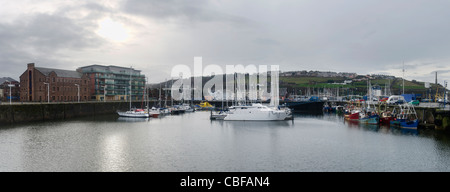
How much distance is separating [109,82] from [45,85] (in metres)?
31.7

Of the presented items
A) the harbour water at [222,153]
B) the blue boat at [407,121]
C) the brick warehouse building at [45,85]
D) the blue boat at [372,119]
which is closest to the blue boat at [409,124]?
the blue boat at [407,121]

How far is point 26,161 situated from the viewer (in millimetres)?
26375

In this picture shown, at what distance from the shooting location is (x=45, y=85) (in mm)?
99000

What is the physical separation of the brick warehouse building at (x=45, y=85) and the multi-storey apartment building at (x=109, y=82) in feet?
44.1

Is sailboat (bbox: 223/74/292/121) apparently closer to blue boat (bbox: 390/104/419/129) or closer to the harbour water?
blue boat (bbox: 390/104/419/129)

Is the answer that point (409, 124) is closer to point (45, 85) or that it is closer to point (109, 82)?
point (45, 85)

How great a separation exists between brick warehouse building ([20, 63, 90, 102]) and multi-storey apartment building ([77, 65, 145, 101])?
13446 millimetres

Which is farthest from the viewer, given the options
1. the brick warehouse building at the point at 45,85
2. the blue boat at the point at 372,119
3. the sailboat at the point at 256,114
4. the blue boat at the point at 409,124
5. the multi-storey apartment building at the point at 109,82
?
the multi-storey apartment building at the point at 109,82

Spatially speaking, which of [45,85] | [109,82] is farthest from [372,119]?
[109,82]

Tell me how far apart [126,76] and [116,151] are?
11540 cm

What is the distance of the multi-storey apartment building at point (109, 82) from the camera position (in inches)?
4914

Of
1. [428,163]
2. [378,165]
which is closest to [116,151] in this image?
[378,165]

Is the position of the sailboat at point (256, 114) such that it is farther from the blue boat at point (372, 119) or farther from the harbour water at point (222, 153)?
the harbour water at point (222, 153)
